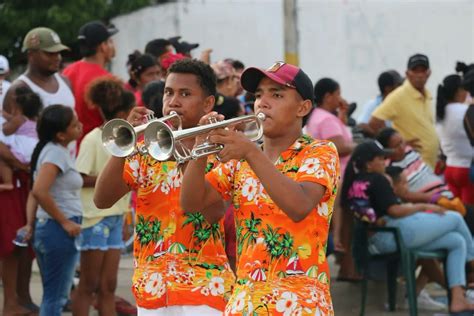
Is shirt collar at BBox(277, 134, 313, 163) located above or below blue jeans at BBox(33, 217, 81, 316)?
above

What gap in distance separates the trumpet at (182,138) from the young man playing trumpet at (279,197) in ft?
0.16

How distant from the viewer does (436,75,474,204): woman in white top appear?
10281 mm

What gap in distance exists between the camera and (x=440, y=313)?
9727 millimetres

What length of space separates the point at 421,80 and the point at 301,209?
6.92 m

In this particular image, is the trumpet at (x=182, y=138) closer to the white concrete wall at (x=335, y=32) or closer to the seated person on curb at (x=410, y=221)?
the seated person on curb at (x=410, y=221)

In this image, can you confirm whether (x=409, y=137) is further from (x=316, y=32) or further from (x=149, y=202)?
(x=316, y=32)

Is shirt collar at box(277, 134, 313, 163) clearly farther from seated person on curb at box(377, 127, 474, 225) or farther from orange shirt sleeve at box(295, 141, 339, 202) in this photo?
seated person on curb at box(377, 127, 474, 225)

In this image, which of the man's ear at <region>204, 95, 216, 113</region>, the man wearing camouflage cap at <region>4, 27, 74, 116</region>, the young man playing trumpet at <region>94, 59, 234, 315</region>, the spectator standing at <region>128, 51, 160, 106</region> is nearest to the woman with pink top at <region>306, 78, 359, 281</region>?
the spectator standing at <region>128, 51, 160, 106</region>

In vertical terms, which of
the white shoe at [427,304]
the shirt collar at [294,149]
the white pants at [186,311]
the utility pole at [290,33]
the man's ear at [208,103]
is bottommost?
the white shoe at [427,304]

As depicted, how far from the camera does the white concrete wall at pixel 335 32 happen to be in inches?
792

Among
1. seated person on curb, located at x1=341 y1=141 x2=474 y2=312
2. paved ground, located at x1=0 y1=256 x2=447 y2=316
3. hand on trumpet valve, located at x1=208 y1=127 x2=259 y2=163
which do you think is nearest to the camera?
hand on trumpet valve, located at x1=208 y1=127 x2=259 y2=163

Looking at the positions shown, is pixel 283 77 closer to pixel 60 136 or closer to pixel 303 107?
pixel 303 107

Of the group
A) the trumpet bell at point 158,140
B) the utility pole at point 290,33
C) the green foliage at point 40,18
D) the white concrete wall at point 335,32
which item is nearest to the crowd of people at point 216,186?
the trumpet bell at point 158,140

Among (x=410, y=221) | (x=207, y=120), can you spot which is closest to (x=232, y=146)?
(x=207, y=120)
